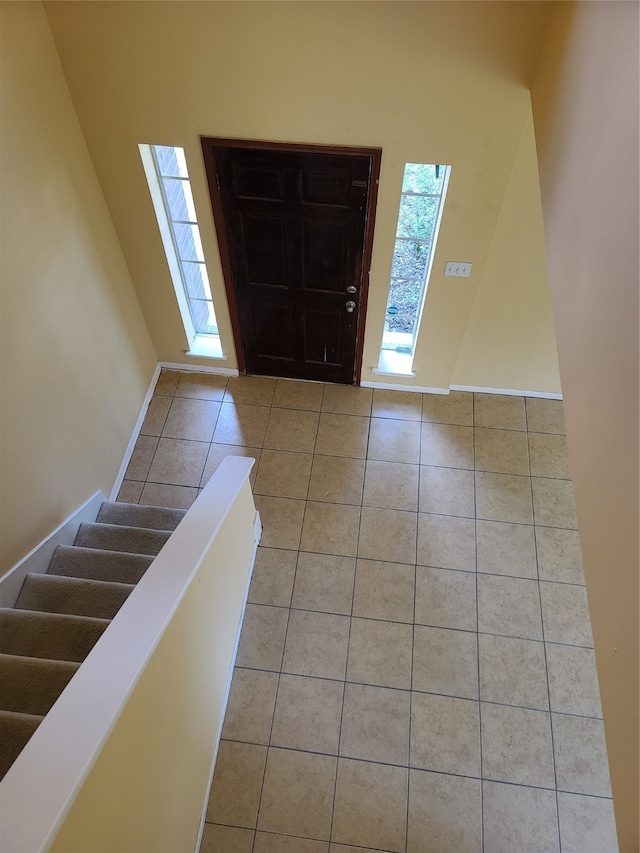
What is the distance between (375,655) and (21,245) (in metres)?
3.03

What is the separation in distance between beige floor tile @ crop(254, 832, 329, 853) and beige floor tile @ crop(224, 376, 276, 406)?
2.91 meters

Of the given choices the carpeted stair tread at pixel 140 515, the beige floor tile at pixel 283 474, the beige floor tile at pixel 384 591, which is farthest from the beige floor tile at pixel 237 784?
the beige floor tile at pixel 283 474

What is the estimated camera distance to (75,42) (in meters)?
2.92

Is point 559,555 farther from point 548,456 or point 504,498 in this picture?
point 548,456

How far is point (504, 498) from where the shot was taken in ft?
13.7

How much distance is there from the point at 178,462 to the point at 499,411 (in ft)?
8.56

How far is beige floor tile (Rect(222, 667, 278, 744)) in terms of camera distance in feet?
10.5

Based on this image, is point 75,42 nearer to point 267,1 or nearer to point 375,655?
point 267,1

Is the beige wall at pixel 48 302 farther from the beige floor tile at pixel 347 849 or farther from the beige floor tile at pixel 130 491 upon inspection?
the beige floor tile at pixel 347 849

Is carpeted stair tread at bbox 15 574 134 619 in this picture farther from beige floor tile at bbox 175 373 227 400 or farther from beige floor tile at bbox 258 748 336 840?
beige floor tile at bbox 175 373 227 400

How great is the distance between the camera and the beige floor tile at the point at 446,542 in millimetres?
3869

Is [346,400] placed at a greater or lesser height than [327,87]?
lesser

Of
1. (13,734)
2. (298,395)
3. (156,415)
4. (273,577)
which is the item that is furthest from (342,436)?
(13,734)

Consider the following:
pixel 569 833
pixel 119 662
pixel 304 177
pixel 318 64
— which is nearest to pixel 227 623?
pixel 119 662
